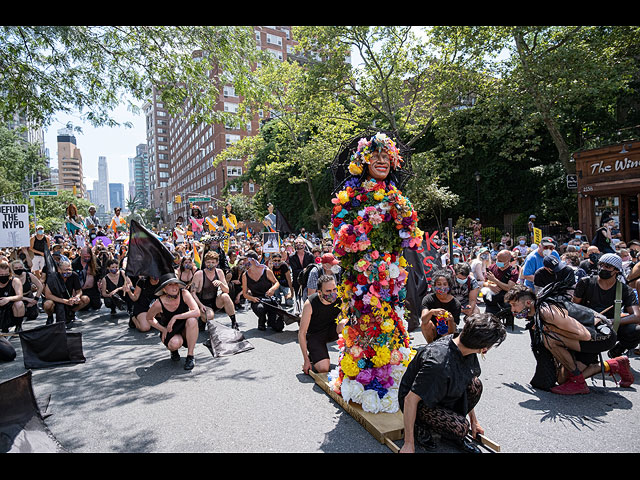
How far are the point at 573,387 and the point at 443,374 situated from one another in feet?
8.50

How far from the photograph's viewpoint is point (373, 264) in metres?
4.23

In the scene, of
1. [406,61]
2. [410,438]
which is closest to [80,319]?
[410,438]

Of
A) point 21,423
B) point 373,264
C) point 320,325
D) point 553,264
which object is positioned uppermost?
point 373,264

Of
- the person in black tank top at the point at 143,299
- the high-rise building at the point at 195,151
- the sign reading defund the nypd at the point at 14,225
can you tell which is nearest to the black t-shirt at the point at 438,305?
the person in black tank top at the point at 143,299

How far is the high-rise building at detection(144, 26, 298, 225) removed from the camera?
61.1m

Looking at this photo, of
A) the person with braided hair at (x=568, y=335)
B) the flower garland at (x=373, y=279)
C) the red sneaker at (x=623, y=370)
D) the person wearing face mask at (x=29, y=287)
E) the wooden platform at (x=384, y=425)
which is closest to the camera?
the wooden platform at (x=384, y=425)

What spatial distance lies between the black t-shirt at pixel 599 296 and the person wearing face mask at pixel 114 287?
357 inches

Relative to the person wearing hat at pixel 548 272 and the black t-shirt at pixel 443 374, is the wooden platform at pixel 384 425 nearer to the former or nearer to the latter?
the black t-shirt at pixel 443 374

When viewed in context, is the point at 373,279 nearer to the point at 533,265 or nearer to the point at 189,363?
the point at 189,363

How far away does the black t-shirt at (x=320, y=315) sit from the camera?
5355mm

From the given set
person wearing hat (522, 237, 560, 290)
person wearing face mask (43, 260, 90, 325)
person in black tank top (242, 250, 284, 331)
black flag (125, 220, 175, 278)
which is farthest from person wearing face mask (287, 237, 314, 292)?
person wearing face mask (43, 260, 90, 325)

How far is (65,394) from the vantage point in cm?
502

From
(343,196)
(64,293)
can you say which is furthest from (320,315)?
(64,293)

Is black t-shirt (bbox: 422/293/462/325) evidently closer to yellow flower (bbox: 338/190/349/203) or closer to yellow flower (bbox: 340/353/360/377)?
yellow flower (bbox: 340/353/360/377)
